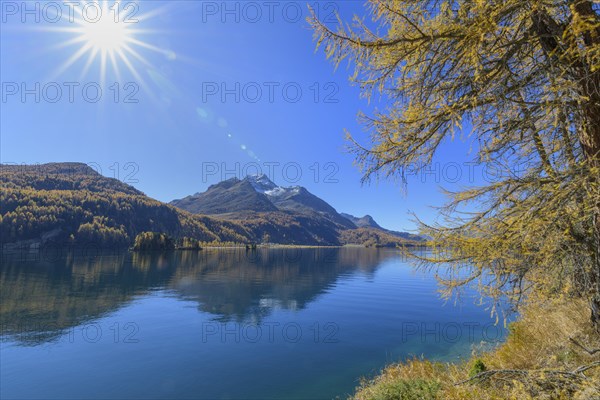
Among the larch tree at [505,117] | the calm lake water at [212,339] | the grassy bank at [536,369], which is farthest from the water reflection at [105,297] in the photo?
the larch tree at [505,117]

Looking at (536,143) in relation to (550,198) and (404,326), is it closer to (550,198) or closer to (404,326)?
(550,198)

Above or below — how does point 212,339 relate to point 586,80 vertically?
below

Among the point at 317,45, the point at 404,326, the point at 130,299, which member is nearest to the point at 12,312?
the point at 130,299

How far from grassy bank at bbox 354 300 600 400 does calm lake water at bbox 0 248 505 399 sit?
6.06 feet

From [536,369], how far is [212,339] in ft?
71.5

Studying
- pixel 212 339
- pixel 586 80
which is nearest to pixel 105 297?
pixel 212 339

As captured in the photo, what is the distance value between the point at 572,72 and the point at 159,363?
21.5m

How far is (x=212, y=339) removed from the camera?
2348 centimetres

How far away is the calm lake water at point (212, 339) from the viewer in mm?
15703

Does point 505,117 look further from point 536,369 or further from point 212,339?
point 212,339

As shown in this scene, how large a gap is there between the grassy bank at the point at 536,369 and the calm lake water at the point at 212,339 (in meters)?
1.85

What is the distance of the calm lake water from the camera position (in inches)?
618

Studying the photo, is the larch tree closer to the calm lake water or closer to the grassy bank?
the grassy bank

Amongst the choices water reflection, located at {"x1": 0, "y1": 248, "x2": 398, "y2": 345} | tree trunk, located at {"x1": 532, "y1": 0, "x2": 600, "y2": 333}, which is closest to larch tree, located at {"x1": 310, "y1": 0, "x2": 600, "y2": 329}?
tree trunk, located at {"x1": 532, "y1": 0, "x2": 600, "y2": 333}
